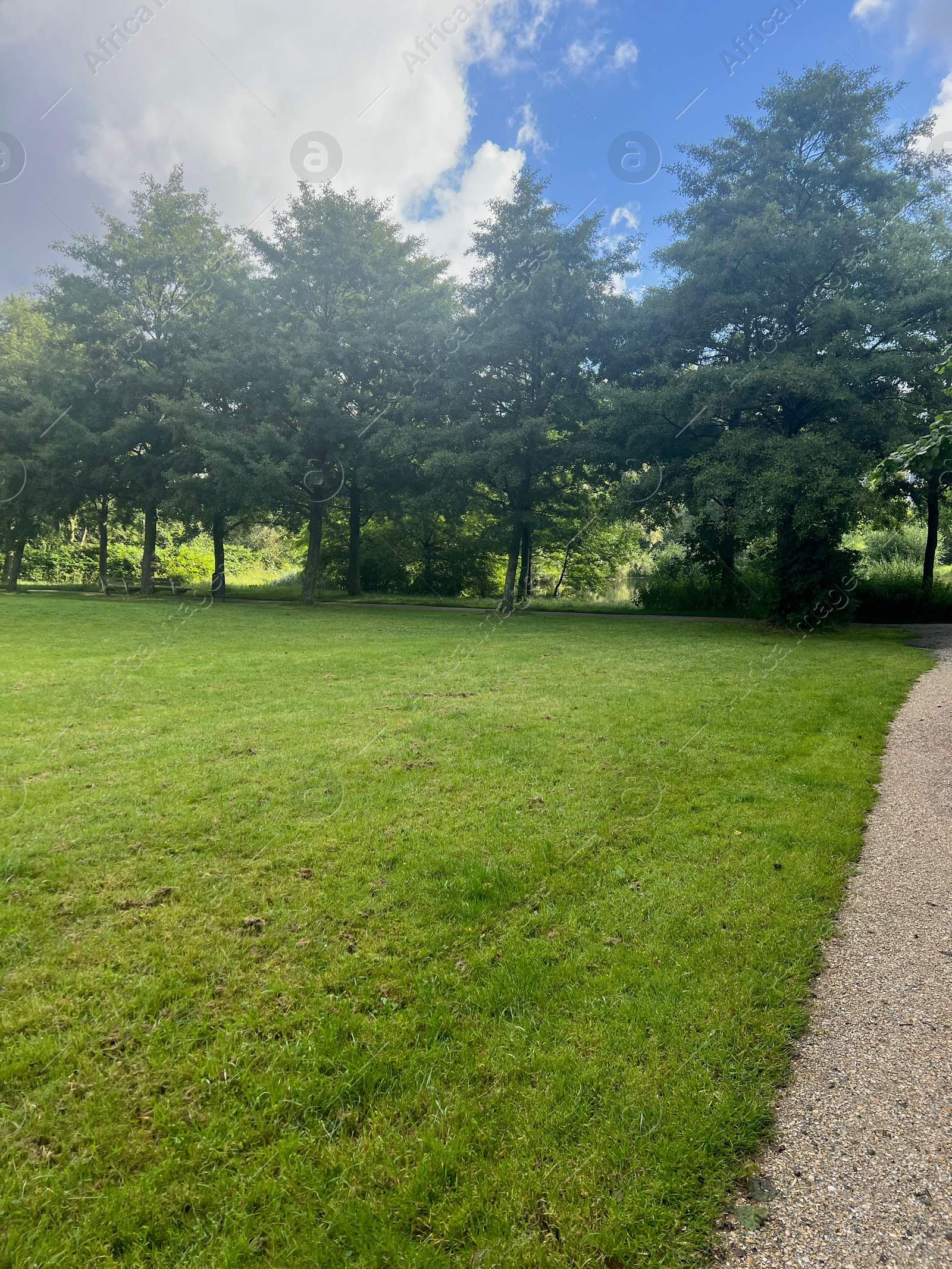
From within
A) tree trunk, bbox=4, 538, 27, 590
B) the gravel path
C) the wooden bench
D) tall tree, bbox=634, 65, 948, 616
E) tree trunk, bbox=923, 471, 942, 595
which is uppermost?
tall tree, bbox=634, 65, 948, 616

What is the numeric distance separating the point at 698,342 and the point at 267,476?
15.6m

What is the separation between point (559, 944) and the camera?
330cm

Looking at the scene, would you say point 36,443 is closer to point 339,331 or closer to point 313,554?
point 313,554

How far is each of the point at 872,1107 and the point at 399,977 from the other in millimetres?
2053

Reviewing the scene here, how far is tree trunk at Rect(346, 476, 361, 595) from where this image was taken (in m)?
27.8

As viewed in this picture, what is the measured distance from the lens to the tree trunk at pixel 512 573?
77.7 ft

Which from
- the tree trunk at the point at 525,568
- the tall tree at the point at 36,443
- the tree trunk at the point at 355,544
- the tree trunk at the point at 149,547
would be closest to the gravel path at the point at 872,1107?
the tree trunk at the point at 525,568

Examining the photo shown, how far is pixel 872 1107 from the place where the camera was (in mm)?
2393

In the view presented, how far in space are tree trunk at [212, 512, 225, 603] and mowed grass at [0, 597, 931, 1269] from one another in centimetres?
2092

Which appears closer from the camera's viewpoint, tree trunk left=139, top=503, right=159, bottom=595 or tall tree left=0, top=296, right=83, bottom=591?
tall tree left=0, top=296, right=83, bottom=591

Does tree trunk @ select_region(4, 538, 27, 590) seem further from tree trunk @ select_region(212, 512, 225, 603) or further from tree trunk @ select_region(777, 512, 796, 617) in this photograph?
tree trunk @ select_region(777, 512, 796, 617)

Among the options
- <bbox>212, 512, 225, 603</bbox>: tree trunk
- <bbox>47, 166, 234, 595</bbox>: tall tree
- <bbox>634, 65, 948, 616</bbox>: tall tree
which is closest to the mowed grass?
<bbox>634, 65, 948, 616</bbox>: tall tree

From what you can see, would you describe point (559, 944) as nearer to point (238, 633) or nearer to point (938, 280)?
point (238, 633)

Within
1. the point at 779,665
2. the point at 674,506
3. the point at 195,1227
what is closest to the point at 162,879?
the point at 195,1227
